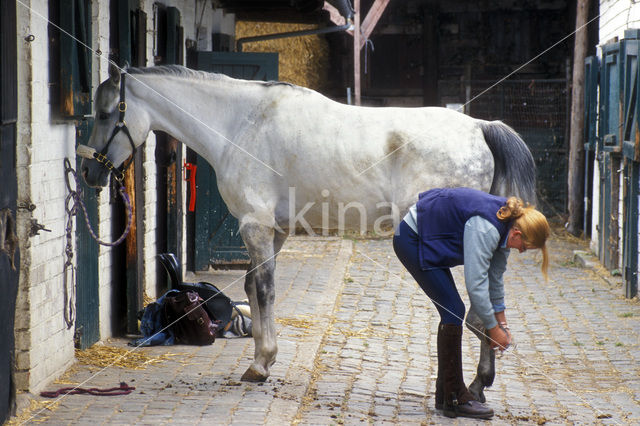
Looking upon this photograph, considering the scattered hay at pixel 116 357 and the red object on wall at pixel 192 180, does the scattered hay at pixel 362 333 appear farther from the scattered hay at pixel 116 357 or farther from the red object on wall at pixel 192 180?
the red object on wall at pixel 192 180

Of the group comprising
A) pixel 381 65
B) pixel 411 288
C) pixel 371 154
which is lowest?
pixel 411 288

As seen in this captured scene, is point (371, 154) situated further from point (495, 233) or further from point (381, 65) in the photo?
point (381, 65)

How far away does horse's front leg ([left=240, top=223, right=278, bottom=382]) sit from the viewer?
6414 millimetres

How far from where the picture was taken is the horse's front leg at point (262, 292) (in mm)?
6414

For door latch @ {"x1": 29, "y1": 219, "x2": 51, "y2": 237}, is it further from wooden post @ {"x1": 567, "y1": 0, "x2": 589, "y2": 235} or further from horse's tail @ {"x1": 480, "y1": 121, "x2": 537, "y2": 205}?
wooden post @ {"x1": 567, "y1": 0, "x2": 589, "y2": 235}

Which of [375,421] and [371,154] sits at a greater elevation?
[371,154]

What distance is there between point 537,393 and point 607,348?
1.62 meters

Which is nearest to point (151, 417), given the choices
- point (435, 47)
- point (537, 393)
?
point (537, 393)

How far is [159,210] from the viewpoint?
32.6ft

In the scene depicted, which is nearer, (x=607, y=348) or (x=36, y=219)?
(x=36, y=219)

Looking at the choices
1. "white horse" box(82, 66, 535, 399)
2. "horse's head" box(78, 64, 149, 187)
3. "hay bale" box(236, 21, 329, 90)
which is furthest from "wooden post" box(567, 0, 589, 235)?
"horse's head" box(78, 64, 149, 187)

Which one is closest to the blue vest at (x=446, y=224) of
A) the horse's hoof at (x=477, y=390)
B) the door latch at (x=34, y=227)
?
the horse's hoof at (x=477, y=390)

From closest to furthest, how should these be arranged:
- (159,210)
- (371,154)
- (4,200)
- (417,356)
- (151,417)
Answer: (4,200) < (151,417) < (371,154) < (417,356) < (159,210)

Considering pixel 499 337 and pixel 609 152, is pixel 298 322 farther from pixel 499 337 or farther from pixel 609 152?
pixel 609 152
